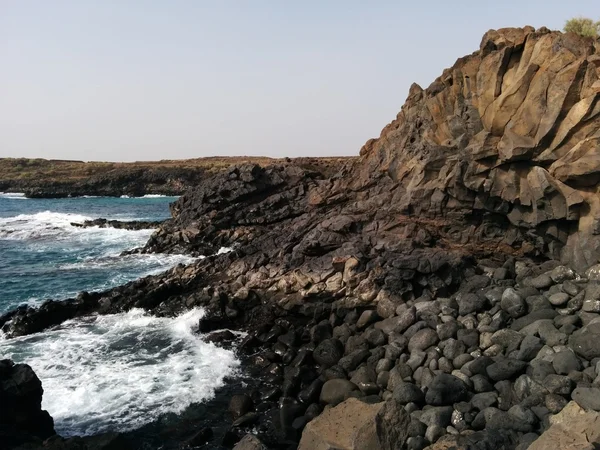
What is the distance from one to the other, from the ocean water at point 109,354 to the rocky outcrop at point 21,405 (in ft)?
6.17

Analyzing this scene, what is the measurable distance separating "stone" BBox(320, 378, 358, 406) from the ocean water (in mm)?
4603

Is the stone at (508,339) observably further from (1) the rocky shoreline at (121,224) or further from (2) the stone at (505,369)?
(1) the rocky shoreline at (121,224)

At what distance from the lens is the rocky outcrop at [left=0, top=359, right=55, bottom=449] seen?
46.2 ft

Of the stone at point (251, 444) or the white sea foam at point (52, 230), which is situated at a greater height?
the white sea foam at point (52, 230)

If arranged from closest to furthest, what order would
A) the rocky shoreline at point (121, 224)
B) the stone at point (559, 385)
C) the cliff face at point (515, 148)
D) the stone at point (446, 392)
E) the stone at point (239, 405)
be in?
1. the stone at point (559, 385)
2. the stone at point (446, 392)
3. the stone at point (239, 405)
4. the cliff face at point (515, 148)
5. the rocky shoreline at point (121, 224)

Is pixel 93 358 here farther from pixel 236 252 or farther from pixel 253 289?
pixel 236 252

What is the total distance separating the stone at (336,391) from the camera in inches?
688

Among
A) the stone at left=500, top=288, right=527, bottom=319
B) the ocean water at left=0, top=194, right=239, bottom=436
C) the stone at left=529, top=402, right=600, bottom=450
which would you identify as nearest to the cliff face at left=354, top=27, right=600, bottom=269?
the stone at left=500, top=288, right=527, bottom=319

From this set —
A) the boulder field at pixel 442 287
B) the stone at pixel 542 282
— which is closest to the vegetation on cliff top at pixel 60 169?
the boulder field at pixel 442 287

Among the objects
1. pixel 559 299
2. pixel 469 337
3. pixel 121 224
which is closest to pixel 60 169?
pixel 121 224

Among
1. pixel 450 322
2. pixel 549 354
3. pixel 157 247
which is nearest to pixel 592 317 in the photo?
pixel 549 354

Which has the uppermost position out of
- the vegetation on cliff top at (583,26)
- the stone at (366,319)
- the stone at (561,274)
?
the vegetation on cliff top at (583,26)

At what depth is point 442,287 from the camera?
73.9ft

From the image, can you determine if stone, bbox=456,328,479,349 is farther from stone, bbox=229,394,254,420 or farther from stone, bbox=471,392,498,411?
stone, bbox=229,394,254,420
